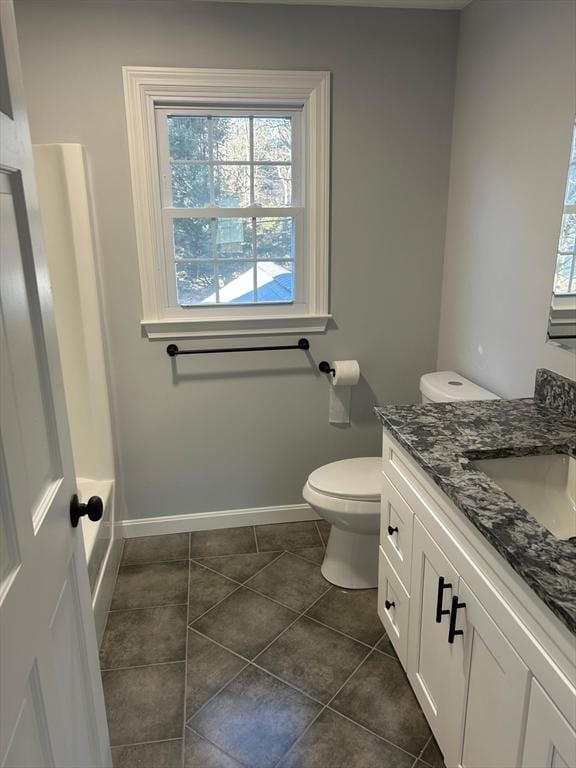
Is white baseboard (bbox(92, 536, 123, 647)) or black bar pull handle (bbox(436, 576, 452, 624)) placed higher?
black bar pull handle (bbox(436, 576, 452, 624))

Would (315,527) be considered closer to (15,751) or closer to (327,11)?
(15,751)

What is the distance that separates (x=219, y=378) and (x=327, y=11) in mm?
1650

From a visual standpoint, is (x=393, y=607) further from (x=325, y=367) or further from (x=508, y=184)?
(x=508, y=184)

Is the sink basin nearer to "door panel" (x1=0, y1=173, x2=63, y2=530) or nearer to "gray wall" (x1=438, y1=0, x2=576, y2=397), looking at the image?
"gray wall" (x1=438, y1=0, x2=576, y2=397)

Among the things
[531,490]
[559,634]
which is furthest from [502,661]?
[531,490]

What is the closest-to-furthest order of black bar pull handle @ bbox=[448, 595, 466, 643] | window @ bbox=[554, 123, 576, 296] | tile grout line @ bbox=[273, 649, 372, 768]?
black bar pull handle @ bbox=[448, 595, 466, 643]
tile grout line @ bbox=[273, 649, 372, 768]
window @ bbox=[554, 123, 576, 296]

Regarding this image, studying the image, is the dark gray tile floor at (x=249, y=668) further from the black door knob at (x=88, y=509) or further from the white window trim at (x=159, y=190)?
the white window trim at (x=159, y=190)

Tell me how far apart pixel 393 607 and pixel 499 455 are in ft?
2.41

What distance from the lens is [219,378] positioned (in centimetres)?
269

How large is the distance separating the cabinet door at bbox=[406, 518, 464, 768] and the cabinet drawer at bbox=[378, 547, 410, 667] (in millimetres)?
58

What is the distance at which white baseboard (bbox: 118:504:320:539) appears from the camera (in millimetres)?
2825

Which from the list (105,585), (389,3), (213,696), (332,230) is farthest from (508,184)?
(105,585)

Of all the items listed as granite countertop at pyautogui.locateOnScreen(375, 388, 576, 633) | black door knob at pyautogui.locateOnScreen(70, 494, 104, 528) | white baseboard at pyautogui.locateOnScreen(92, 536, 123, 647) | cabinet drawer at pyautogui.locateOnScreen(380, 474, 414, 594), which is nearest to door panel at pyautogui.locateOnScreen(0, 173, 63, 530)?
black door knob at pyautogui.locateOnScreen(70, 494, 104, 528)

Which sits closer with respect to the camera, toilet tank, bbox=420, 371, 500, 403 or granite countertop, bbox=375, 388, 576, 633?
granite countertop, bbox=375, 388, 576, 633
